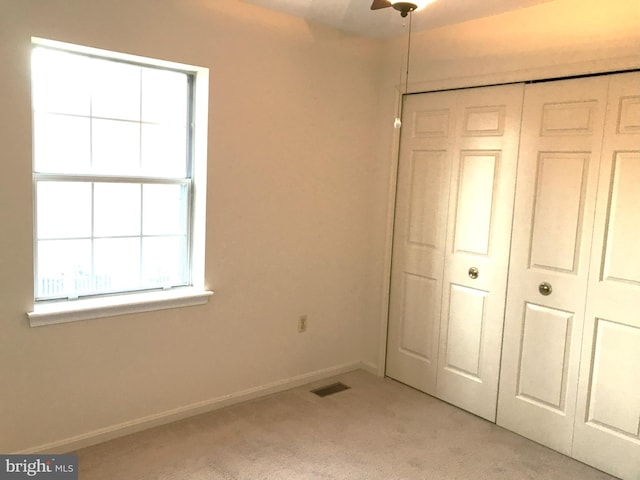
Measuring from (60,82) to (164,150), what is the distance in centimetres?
60

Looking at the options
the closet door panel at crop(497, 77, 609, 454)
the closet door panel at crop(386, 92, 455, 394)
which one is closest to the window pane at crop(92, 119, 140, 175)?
the closet door panel at crop(386, 92, 455, 394)

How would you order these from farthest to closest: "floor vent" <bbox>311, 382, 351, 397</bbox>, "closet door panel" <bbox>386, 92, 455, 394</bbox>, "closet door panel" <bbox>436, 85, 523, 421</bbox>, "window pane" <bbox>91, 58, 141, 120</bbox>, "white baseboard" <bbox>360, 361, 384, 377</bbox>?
"white baseboard" <bbox>360, 361, 384, 377</bbox> → "floor vent" <bbox>311, 382, 351, 397</bbox> → "closet door panel" <bbox>386, 92, 455, 394</bbox> → "closet door panel" <bbox>436, 85, 523, 421</bbox> → "window pane" <bbox>91, 58, 141, 120</bbox>

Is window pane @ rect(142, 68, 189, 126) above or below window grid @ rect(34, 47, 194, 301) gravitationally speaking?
above

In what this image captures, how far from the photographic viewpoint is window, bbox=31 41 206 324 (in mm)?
2521

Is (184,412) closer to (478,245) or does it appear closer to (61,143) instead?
(61,143)

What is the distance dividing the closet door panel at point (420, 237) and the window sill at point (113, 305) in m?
1.37

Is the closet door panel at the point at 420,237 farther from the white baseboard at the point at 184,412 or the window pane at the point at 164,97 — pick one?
the window pane at the point at 164,97

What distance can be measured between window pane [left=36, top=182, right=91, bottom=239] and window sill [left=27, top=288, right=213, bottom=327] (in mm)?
345

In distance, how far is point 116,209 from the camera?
2748 mm

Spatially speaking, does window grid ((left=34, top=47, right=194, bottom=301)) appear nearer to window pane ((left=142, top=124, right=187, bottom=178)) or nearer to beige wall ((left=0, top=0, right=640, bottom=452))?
window pane ((left=142, top=124, right=187, bottom=178))

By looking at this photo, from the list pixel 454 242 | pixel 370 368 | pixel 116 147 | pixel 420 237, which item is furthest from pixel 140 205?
pixel 370 368

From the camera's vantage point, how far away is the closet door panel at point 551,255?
2.64m

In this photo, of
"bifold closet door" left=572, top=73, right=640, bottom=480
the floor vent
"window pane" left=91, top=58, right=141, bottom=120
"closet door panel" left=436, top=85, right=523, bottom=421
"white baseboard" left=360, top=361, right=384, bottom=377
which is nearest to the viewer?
"bifold closet door" left=572, top=73, right=640, bottom=480

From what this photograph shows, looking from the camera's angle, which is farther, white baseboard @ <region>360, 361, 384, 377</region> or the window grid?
Answer: white baseboard @ <region>360, 361, 384, 377</region>
